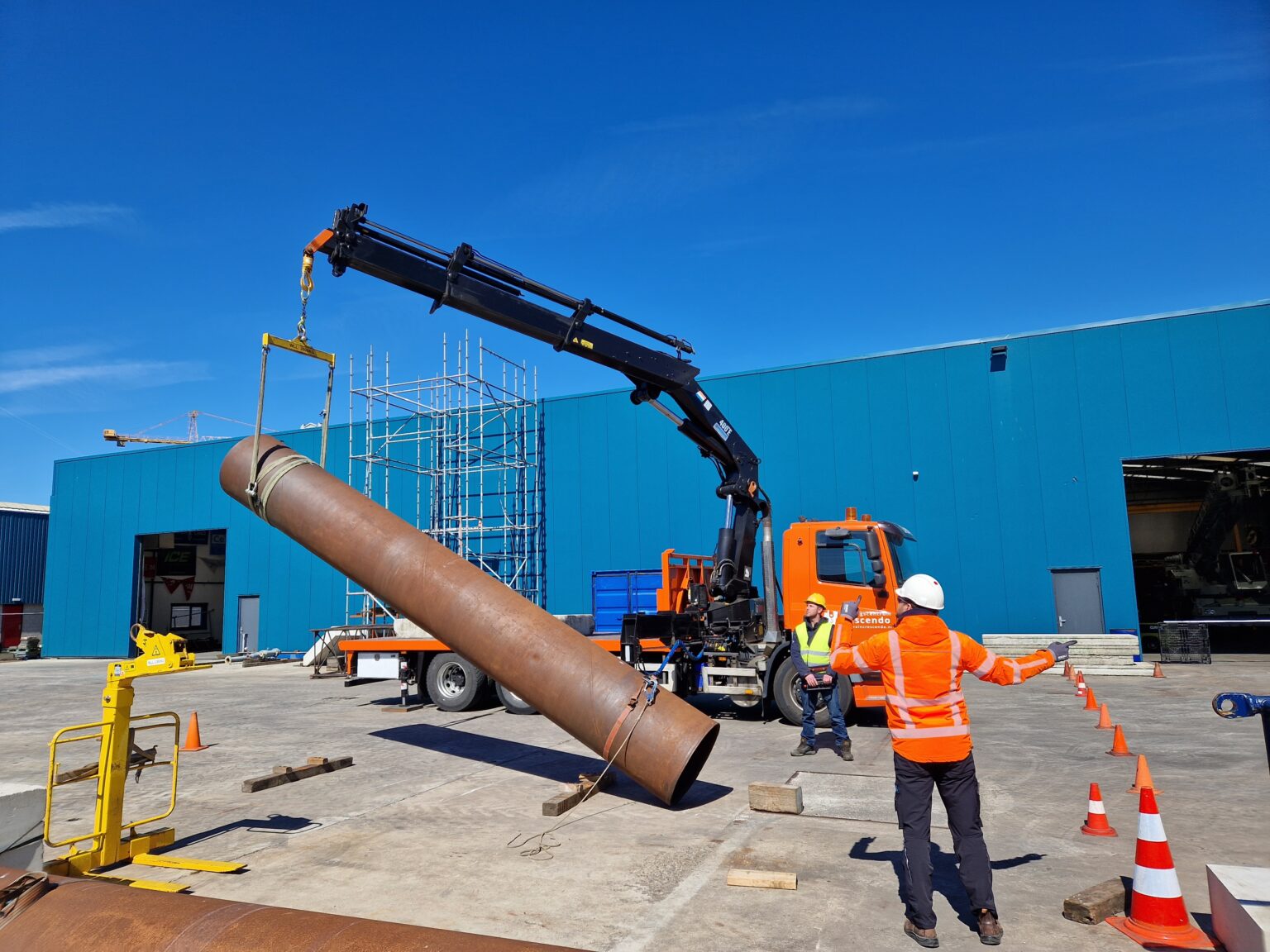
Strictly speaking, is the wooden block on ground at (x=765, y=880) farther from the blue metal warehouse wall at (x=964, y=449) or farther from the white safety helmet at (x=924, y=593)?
the blue metal warehouse wall at (x=964, y=449)

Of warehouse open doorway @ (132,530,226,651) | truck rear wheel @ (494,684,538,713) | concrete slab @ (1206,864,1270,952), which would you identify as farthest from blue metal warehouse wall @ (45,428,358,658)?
concrete slab @ (1206,864,1270,952)

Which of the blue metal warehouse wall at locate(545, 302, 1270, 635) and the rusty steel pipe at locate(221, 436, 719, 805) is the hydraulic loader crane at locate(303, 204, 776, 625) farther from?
the blue metal warehouse wall at locate(545, 302, 1270, 635)

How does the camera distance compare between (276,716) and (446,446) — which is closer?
(276,716)

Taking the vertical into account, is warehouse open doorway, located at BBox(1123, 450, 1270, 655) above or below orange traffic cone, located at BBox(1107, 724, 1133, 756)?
above

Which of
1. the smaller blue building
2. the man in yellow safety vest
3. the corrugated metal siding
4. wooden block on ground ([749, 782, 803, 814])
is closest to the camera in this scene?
wooden block on ground ([749, 782, 803, 814])

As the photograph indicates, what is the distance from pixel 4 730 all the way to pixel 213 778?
5.98 meters

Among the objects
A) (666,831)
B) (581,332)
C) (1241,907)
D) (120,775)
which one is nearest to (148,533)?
(581,332)

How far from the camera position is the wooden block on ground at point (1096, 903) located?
414 cm

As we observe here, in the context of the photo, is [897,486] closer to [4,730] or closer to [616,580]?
[616,580]

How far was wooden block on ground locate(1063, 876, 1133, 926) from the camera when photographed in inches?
163

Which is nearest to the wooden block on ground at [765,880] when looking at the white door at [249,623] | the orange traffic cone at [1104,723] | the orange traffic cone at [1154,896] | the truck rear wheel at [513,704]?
the orange traffic cone at [1154,896]

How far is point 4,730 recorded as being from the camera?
1159 cm

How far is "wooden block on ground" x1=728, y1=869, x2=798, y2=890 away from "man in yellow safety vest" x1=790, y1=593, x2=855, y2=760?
366cm

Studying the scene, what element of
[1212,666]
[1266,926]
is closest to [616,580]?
[1266,926]
